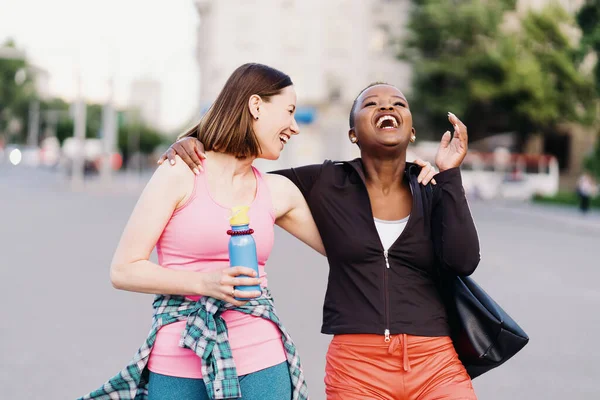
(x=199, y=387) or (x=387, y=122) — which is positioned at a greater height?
(x=387, y=122)

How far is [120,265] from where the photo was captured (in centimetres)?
236

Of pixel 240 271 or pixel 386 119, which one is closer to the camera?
pixel 240 271

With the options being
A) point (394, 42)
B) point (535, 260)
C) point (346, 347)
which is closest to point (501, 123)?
point (394, 42)

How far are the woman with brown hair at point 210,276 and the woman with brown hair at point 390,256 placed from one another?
9.4 inches

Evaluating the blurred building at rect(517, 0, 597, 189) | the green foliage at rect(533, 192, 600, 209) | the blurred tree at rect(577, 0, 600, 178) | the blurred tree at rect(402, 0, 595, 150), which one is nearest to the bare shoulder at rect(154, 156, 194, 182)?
the blurred tree at rect(577, 0, 600, 178)

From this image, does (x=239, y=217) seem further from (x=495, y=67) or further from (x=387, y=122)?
(x=495, y=67)

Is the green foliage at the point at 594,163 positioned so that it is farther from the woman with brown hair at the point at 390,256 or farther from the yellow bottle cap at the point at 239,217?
the yellow bottle cap at the point at 239,217

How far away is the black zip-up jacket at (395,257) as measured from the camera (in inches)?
108

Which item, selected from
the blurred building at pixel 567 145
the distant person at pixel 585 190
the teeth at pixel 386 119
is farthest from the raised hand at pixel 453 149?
the blurred building at pixel 567 145

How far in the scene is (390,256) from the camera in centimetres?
280

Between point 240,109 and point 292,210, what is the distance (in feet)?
1.75

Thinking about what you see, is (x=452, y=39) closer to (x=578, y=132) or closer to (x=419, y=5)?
(x=419, y=5)

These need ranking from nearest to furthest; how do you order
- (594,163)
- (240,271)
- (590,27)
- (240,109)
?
1. (240,271)
2. (240,109)
3. (590,27)
4. (594,163)

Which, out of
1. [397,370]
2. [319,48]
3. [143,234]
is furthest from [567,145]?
[143,234]
